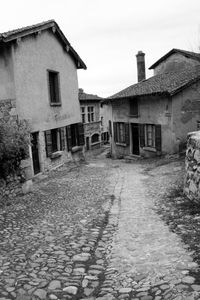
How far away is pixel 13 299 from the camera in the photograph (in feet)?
13.2

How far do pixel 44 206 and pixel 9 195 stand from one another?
132 cm

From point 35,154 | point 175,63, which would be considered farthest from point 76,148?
point 175,63

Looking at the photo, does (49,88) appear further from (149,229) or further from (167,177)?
(149,229)

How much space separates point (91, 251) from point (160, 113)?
14.0 m

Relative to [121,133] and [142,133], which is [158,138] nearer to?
[142,133]

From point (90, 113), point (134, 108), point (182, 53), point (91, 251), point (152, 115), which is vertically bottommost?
point (91, 251)

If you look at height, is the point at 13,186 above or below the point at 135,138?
below

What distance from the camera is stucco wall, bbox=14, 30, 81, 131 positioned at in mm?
12430

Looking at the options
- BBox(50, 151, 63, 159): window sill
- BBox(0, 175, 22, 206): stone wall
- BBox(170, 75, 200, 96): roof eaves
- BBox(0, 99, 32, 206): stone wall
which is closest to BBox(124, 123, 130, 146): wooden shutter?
BBox(170, 75, 200, 96): roof eaves

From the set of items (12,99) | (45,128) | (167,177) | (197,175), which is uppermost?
(12,99)

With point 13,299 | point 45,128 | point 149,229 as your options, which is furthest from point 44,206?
point 45,128

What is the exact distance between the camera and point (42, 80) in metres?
14.2

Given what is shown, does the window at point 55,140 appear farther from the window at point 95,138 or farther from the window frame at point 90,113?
the window at point 95,138

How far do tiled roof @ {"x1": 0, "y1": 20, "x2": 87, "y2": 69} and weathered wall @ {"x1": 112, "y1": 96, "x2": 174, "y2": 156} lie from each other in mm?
4670
